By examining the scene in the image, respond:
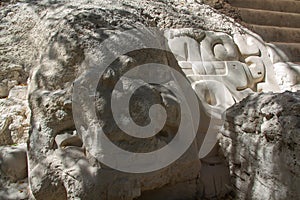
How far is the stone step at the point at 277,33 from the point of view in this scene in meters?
5.66

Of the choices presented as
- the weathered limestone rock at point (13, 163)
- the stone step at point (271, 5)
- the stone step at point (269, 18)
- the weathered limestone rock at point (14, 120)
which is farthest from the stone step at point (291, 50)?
the weathered limestone rock at point (13, 163)

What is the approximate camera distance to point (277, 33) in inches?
226

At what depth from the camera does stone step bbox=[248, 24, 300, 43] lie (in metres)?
5.66

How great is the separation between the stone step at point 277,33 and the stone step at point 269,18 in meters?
0.22

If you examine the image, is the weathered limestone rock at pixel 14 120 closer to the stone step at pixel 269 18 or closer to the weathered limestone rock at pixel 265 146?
the weathered limestone rock at pixel 265 146

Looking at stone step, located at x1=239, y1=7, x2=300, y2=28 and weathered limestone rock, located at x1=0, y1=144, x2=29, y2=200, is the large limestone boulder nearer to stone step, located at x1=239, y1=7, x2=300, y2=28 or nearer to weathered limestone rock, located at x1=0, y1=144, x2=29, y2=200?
weathered limestone rock, located at x1=0, y1=144, x2=29, y2=200

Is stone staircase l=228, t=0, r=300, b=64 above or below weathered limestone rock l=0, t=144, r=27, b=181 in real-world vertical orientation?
above

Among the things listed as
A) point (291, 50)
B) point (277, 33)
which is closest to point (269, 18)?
point (277, 33)

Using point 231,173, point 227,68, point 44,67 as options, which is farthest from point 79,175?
point 227,68

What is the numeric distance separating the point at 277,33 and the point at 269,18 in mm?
456

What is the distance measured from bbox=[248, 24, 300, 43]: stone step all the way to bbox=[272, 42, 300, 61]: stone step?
35 centimetres

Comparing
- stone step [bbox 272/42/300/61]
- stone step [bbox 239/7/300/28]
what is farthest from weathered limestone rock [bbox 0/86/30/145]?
stone step [bbox 239/7/300/28]

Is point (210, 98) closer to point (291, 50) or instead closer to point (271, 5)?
point (291, 50)

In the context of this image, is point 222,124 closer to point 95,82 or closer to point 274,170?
point 274,170
